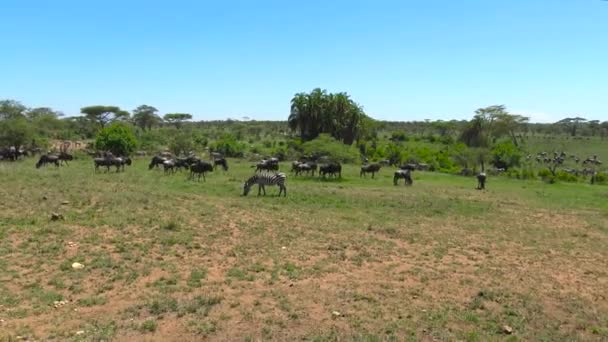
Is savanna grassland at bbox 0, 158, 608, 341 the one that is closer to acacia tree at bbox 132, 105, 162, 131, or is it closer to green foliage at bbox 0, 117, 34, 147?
green foliage at bbox 0, 117, 34, 147

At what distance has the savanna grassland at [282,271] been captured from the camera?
877cm

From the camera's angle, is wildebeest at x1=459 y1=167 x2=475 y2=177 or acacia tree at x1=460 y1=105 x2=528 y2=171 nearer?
wildebeest at x1=459 y1=167 x2=475 y2=177

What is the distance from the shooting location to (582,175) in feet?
175

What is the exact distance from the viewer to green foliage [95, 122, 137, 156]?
4862cm

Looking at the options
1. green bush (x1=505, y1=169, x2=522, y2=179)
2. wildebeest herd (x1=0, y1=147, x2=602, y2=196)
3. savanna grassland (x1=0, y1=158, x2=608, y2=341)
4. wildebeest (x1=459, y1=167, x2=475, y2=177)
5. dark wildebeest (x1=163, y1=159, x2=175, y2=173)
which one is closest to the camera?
savanna grassland (x1=0, y1=158, x2=608, y2=341)

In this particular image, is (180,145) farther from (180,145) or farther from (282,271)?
(282,271)

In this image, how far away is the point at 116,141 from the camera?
4853 centimetres

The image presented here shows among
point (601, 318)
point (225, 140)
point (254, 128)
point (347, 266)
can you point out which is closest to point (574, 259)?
point (601, 318)

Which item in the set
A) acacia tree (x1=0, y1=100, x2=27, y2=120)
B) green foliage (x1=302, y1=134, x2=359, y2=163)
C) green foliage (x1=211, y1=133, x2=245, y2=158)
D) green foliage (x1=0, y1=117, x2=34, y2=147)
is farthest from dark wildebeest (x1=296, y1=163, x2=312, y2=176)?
acacia tree (x1=0, y1=100, x2=27, y2=120)

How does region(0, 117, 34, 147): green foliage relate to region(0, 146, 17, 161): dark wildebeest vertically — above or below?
above

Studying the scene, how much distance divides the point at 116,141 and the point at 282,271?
1618 inches

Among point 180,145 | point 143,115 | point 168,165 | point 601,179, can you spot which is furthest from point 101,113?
point 601,179

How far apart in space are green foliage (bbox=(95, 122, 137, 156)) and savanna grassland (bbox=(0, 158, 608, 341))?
27.5m

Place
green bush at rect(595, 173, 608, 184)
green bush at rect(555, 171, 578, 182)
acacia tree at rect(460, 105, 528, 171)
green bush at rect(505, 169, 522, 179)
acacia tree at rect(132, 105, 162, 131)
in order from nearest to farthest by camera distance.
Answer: green bush at rect(595, 173, 608, 184) < green bush at rect(555, 171, 578, 182) < green bush at rect(505, 169, 522, 179) < acacia tree at rect(460, 105, 528, 171) < acacia tree at rect(132, 105, 162, 131)
